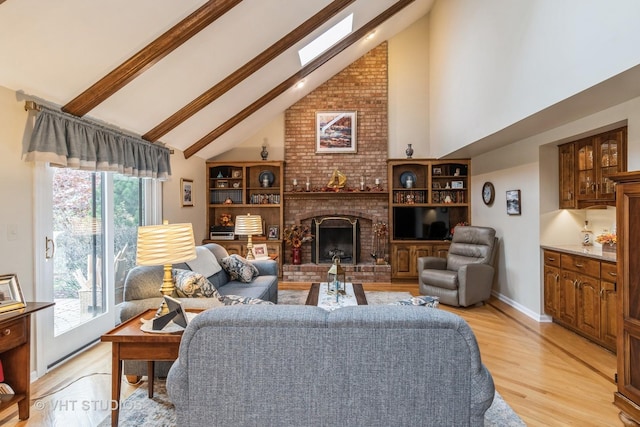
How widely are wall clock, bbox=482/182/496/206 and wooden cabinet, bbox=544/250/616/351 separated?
1.50 metres

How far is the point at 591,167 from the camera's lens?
3.69 metres

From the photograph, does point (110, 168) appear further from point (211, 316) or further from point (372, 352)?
point (372, 352)

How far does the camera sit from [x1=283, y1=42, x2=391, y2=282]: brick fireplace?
6.64 m

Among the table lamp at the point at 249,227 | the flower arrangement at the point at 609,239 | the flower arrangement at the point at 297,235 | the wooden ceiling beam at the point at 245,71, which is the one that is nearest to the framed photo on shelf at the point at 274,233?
the flower arrangement at the point at 297,235

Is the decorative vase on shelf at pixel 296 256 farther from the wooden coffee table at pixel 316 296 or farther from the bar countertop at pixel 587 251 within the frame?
the bar countertop at pixel 587 251

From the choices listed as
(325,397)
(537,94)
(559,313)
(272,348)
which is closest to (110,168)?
(272,348)

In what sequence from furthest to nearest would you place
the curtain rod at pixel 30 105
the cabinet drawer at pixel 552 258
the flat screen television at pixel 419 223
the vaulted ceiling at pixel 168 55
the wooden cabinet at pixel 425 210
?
1. the flat screen television at pixel 419 223
2. the wooden cabinet at pixel 425 210
3. the cabinet drawer at pixel 552 258
4. the curtain rod at pixel 30 105
5. the vaulted ceiling at pixel 168 55

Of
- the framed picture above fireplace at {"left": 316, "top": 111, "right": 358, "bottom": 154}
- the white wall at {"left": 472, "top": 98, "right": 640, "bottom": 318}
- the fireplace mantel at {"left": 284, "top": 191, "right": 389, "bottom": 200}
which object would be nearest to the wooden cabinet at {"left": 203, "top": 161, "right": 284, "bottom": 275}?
the fireplace mantel at {"left": 284, "top": 191, "right": 389, "bottom": 200}

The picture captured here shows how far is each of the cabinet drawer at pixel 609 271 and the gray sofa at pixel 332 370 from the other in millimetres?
2559

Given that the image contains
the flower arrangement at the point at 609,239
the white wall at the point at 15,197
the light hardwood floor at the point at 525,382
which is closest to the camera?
the light hardwood floor at the point at 525,382

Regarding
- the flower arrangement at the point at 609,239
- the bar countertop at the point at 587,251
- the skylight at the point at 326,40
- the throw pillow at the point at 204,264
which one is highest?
the skylight at the point at 326,40

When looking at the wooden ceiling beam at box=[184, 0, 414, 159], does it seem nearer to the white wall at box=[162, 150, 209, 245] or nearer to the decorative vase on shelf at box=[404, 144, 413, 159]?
the white wall at box=[162, 150, 209, 245]

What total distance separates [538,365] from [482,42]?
372 cm

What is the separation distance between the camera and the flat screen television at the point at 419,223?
251 inches
